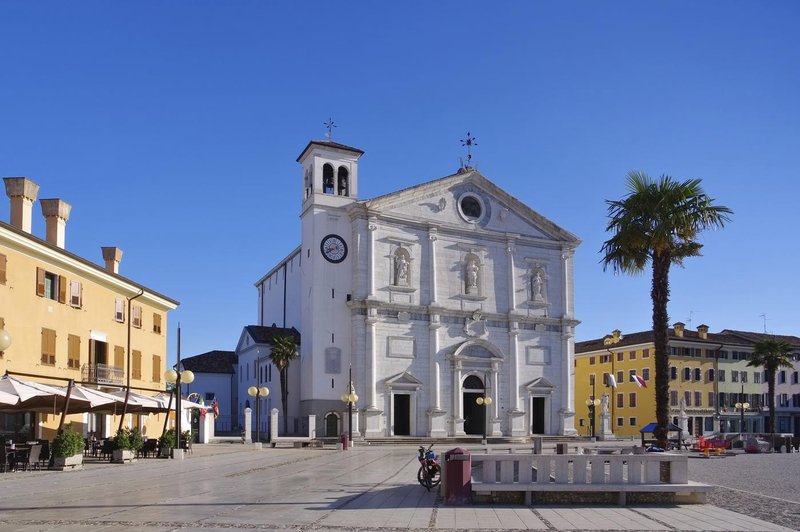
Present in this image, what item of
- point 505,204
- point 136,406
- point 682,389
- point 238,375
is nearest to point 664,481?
point 136,406

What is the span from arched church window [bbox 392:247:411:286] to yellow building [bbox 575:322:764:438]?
2635 centimetres

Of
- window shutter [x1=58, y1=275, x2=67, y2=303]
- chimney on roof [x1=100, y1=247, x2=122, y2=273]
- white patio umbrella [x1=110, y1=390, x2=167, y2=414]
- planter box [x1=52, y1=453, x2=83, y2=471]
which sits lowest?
planter box [x1=52, y1=453, x2=83, y2=471]

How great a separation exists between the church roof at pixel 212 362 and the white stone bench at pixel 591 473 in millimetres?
61843

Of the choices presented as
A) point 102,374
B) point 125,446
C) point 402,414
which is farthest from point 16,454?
point 402,414

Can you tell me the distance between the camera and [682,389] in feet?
260

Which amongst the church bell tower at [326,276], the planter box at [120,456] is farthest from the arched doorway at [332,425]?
the planter box at [120,456]

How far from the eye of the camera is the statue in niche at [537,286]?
65.4m

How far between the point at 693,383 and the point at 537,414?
23.3 metres

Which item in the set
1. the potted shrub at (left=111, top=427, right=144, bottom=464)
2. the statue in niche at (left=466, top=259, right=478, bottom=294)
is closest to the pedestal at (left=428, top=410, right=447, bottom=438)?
A: the statue in niche at (left=466, top=259, right=478, bottom=294)

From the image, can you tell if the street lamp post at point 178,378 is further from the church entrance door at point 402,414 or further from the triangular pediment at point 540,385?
the triangular pediment at point 540,385

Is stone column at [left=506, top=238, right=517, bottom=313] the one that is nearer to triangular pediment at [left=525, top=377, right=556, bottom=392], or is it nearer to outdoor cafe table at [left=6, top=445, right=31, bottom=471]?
triangular pediment at [left=525, top=377, right=556, bottom=392]

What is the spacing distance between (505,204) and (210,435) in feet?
93.3

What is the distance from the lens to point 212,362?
76.2 meters

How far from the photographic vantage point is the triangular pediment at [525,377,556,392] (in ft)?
209
